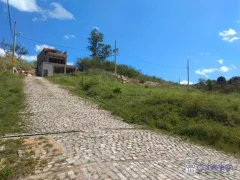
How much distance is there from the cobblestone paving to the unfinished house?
3225 cm

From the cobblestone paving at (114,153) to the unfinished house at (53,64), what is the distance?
106 ft

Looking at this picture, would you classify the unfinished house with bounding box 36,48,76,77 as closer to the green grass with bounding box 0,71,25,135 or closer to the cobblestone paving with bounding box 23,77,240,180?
the green grass with bounding box 0,71,25,135

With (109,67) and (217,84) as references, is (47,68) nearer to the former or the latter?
(109,67)

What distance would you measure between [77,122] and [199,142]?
435 centimetres

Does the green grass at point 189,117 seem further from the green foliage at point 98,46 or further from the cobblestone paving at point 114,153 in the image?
the green foliage at point 98,46

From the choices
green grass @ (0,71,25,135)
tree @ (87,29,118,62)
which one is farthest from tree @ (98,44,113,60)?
green grass @ (0,71,25,135)

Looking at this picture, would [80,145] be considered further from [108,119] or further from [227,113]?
[227,113]

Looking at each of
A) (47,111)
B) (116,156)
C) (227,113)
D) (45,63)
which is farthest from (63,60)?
(116,156)

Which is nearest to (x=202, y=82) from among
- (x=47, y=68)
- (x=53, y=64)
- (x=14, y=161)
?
(x=53, y=64)

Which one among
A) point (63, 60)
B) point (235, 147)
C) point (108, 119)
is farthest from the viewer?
point (63, 60)

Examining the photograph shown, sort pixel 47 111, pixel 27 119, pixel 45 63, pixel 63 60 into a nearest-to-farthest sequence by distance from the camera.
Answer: pixel 27 119 < pixel 47 111 < pixel 45 63 < pixel 63 60

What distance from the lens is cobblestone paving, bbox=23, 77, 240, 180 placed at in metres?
4.74

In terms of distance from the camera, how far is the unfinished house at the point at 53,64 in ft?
136

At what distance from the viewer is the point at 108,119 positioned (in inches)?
413
